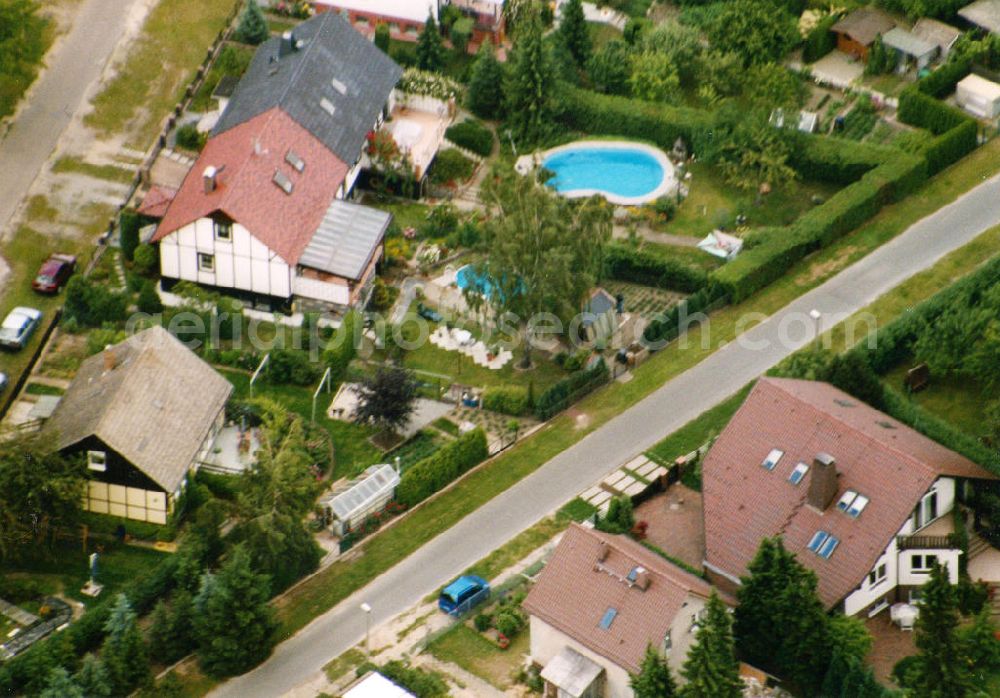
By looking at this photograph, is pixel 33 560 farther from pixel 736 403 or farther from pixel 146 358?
pixel 736 403

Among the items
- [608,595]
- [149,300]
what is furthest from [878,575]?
[149,300]

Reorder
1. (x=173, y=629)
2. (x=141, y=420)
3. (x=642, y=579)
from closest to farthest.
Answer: (x=642, y=579) < (x=173, y=629) < (x=141, y=420)

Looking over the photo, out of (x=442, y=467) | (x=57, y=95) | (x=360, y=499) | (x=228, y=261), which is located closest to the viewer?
(x=360, y=499)

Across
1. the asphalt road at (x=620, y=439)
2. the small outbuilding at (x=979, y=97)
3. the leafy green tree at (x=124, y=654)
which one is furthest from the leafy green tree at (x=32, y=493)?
the small outbuilding at (x=979, y=97)

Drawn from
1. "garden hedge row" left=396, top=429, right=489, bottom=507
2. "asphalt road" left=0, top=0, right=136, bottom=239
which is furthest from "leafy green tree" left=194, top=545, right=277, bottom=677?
"asphalt road" left=0, top=0, right=136, bottom=239

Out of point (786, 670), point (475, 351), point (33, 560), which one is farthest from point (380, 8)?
point (786, 670)

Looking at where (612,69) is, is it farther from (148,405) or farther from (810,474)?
(148,405)

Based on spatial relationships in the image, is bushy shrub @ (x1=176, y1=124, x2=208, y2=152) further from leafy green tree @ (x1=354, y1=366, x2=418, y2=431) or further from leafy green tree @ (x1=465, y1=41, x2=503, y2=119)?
leafy green tree @ (x1=354, y1=366, x2=418, y2=431)
